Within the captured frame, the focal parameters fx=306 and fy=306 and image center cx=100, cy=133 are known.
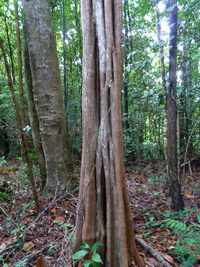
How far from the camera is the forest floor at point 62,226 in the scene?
301 cm

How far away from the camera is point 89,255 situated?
8.82 ft

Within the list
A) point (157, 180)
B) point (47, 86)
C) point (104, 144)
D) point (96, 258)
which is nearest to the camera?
point (96, 258)

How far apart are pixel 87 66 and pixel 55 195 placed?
A: 85.1 inches

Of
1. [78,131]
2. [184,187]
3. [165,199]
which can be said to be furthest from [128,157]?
[165,199]

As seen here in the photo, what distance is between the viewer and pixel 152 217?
13.0ft

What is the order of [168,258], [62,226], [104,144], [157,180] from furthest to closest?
[157,180] → [62,226] → [168,258] → [104,144]

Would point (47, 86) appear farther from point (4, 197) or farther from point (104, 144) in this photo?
point (104, 144)

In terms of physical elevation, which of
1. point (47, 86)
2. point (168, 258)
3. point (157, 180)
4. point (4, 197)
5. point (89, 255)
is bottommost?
point (157, 180)

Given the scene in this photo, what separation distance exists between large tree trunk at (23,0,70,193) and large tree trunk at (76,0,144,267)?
1.66 metres

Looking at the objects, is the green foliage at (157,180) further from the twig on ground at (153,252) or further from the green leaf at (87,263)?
the green leaf at (87,263)

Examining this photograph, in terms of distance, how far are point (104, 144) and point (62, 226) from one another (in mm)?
1325

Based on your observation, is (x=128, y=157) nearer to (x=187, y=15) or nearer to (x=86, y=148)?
(x=187, y=15)

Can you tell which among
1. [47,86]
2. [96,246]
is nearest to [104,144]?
[96,246]

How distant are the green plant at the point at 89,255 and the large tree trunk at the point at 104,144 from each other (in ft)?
0.16
